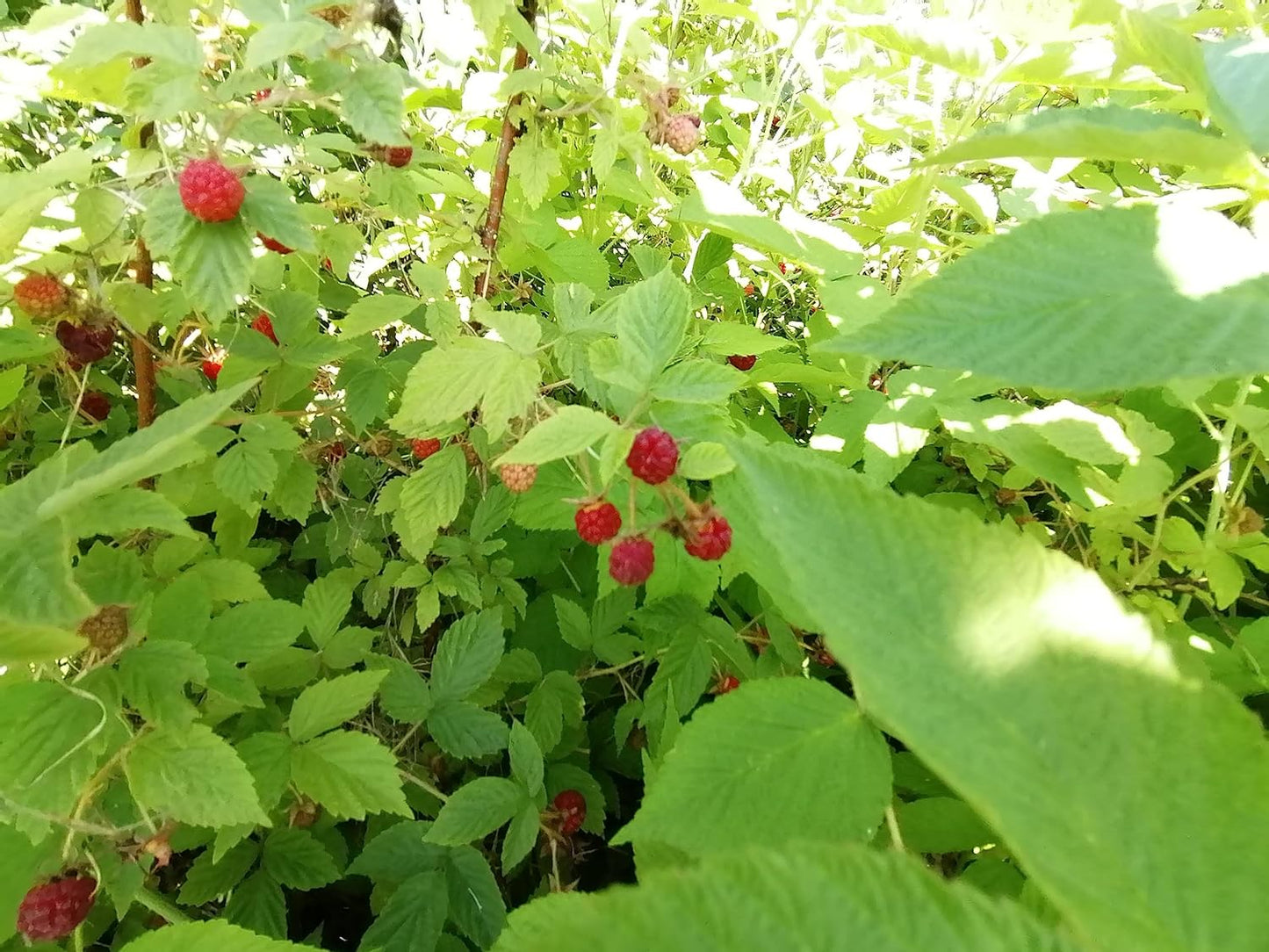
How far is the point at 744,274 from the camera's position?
75.0 inches

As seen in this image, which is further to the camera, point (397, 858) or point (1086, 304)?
point (397, 858)

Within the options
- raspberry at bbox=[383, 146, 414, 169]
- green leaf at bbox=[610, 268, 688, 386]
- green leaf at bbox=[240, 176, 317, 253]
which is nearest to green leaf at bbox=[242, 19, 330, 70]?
green leaf at bbox=[240, 176, 317, 253]

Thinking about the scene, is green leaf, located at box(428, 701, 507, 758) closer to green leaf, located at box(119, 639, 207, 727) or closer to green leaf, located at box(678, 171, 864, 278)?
green leaf, located at box(119, 639, 207, 727)

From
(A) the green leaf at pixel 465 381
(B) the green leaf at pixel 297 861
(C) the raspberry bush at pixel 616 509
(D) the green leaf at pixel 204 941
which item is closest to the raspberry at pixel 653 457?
(C) the raspberry bush at pixel 616 509

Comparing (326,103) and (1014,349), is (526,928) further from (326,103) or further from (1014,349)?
(326,103)

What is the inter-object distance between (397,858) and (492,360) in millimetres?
585

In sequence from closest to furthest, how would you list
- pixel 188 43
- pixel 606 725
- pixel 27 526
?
pixel 27 526, pixel 188 43, pixel 606 725

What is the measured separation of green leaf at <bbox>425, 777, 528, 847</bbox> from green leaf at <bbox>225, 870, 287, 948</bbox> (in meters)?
0.20

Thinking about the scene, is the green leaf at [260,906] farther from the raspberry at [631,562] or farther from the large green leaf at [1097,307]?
the large green leaf at [1097,307]

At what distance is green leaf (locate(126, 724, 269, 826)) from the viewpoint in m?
0.64

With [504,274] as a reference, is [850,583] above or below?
above

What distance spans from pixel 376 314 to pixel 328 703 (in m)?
0.48

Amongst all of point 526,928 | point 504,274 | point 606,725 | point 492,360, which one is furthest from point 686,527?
point 504,274

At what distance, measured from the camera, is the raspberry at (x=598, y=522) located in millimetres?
835
